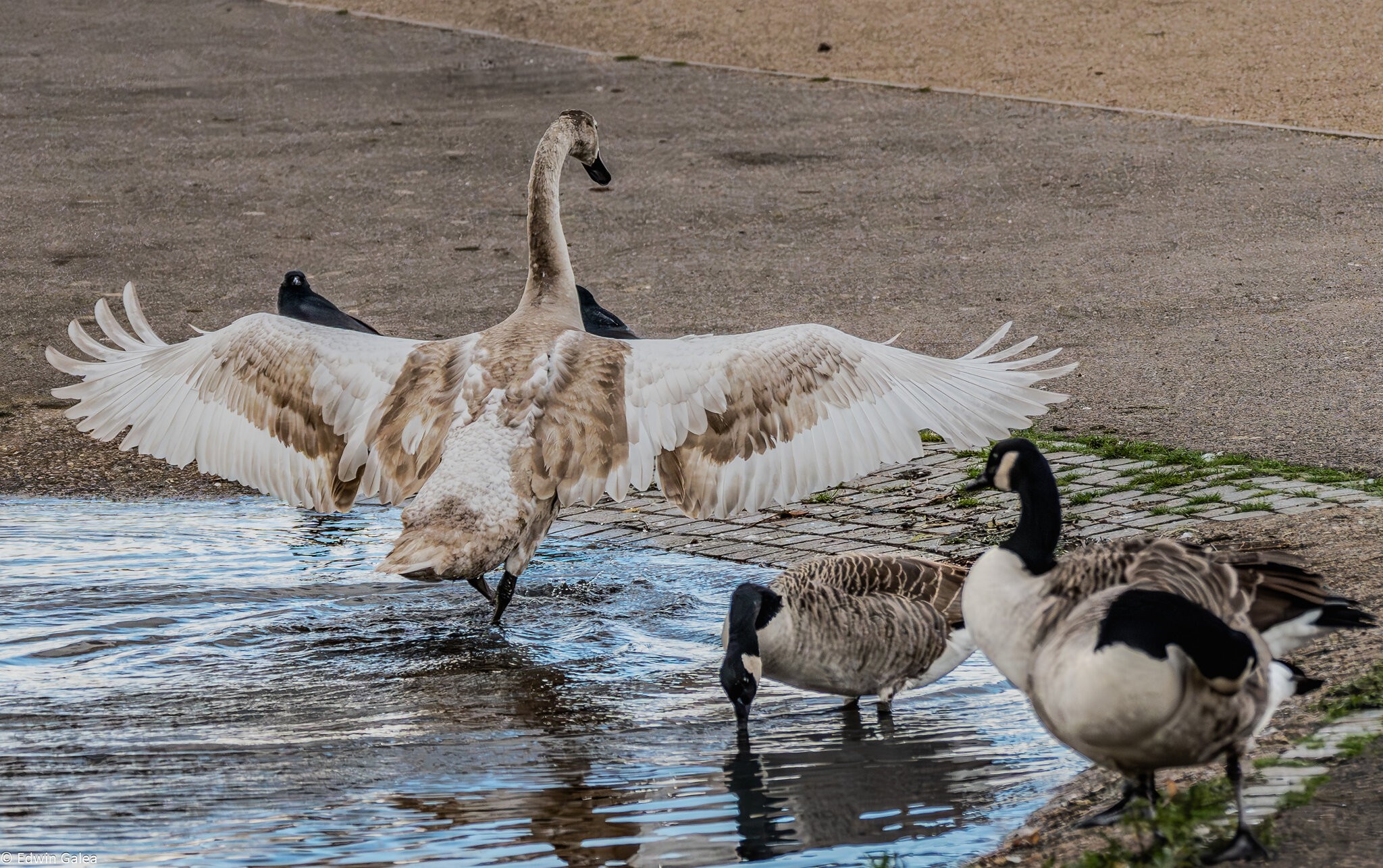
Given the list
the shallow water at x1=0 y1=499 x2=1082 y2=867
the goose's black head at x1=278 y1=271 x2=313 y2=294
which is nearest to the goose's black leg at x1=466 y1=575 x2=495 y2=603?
the shallow water at x1=0 y1=499 x2=1082 y2=867

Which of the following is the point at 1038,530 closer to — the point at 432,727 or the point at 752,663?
the point at 752,663

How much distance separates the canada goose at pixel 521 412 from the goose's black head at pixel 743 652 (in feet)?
3.93

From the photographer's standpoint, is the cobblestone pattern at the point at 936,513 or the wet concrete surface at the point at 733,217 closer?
the cobblestone pattern at the point at 936,513

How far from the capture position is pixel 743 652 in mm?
5496

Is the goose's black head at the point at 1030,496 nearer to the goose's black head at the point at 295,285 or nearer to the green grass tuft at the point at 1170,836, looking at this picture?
the green grass tuft at the point at 1170,836

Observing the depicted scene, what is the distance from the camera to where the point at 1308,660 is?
5.70m

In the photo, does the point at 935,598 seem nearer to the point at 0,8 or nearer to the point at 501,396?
the point at 501,396

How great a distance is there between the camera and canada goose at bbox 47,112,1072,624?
21.9 feet

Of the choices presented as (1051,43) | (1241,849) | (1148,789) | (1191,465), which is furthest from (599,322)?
(1051,43)

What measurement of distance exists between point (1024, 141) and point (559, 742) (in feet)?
35.7

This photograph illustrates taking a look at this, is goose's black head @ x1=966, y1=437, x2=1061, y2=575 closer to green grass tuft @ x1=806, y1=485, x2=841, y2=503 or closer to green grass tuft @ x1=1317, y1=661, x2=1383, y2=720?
green grass tuft @ x1=1317, y1=661, x2=1383, y2=720

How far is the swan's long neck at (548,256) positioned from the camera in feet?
25.2

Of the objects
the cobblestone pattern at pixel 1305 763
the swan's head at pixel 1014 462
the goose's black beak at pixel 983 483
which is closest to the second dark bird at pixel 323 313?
the goose's black beak at pixel 983 483

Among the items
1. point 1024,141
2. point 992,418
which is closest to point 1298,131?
point 1024,141
